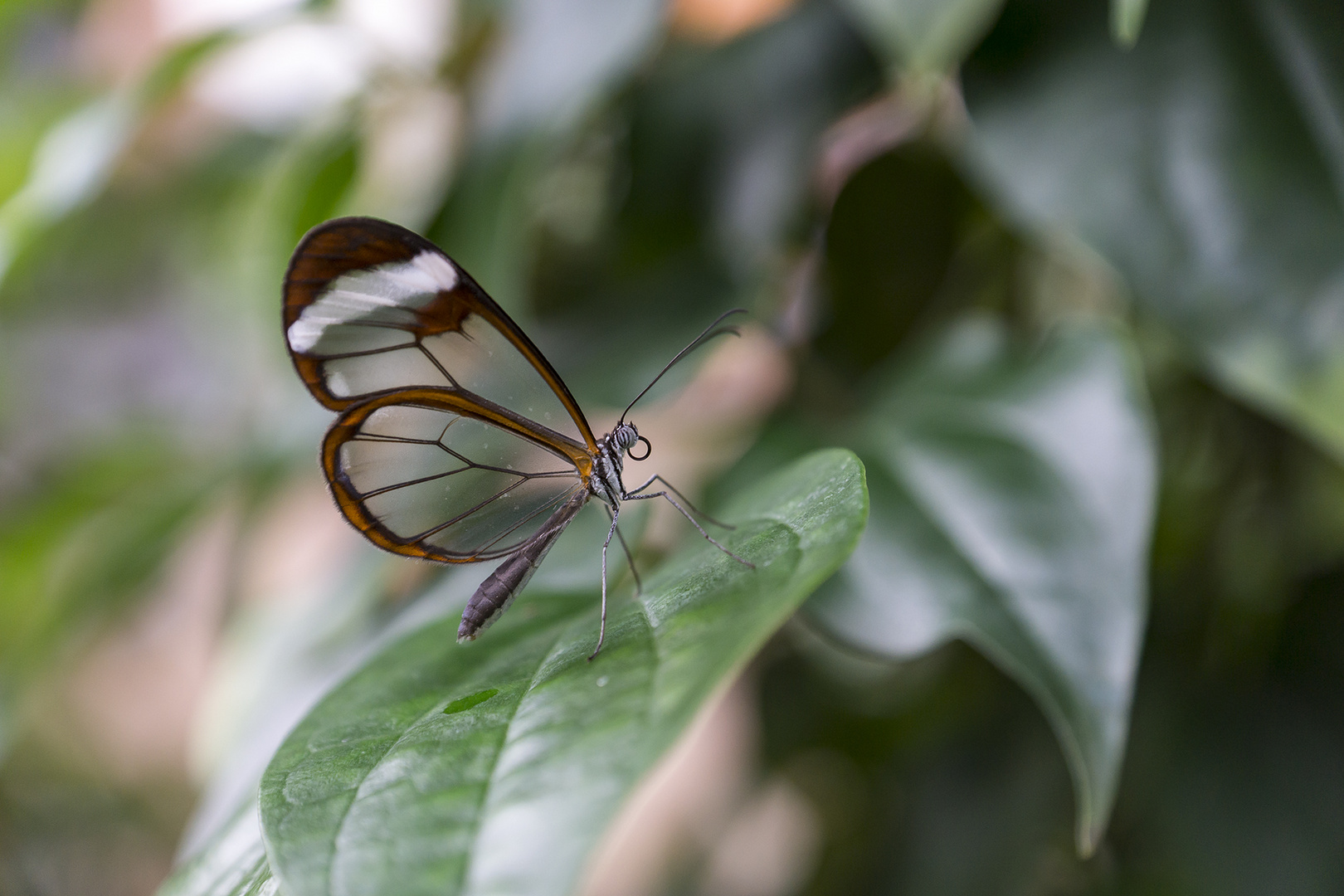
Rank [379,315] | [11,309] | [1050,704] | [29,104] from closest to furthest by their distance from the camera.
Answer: [1050,704] → [379,315] → [29,104] → [11,309]

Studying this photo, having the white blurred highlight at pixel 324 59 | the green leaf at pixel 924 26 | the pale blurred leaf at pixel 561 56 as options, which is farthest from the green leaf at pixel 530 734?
the white blurred highlight at pixel 324 59

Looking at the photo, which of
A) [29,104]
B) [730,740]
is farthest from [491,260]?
[730,740]

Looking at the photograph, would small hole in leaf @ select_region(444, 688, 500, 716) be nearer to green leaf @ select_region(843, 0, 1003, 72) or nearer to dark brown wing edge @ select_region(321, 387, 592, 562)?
dark brown wing edge @ select_region(321, 387, 592, 562)

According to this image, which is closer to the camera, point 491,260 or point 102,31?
point 491,260

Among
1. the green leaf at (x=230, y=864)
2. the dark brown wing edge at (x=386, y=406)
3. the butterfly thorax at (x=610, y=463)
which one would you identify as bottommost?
the butterfly thorax at (x=610, y=463)

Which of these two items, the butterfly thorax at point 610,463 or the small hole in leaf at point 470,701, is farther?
the butterfly thorax at point 610,463

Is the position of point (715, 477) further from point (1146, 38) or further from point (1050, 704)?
point (1146, 38)

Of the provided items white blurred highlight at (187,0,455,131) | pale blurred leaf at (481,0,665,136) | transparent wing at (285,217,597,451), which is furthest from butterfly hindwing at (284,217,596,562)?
white blurred highlight at (187,0,455,131)

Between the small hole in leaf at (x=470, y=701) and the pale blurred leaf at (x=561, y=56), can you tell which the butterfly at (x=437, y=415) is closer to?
the small hole in leaf at (x=470, y=701)
